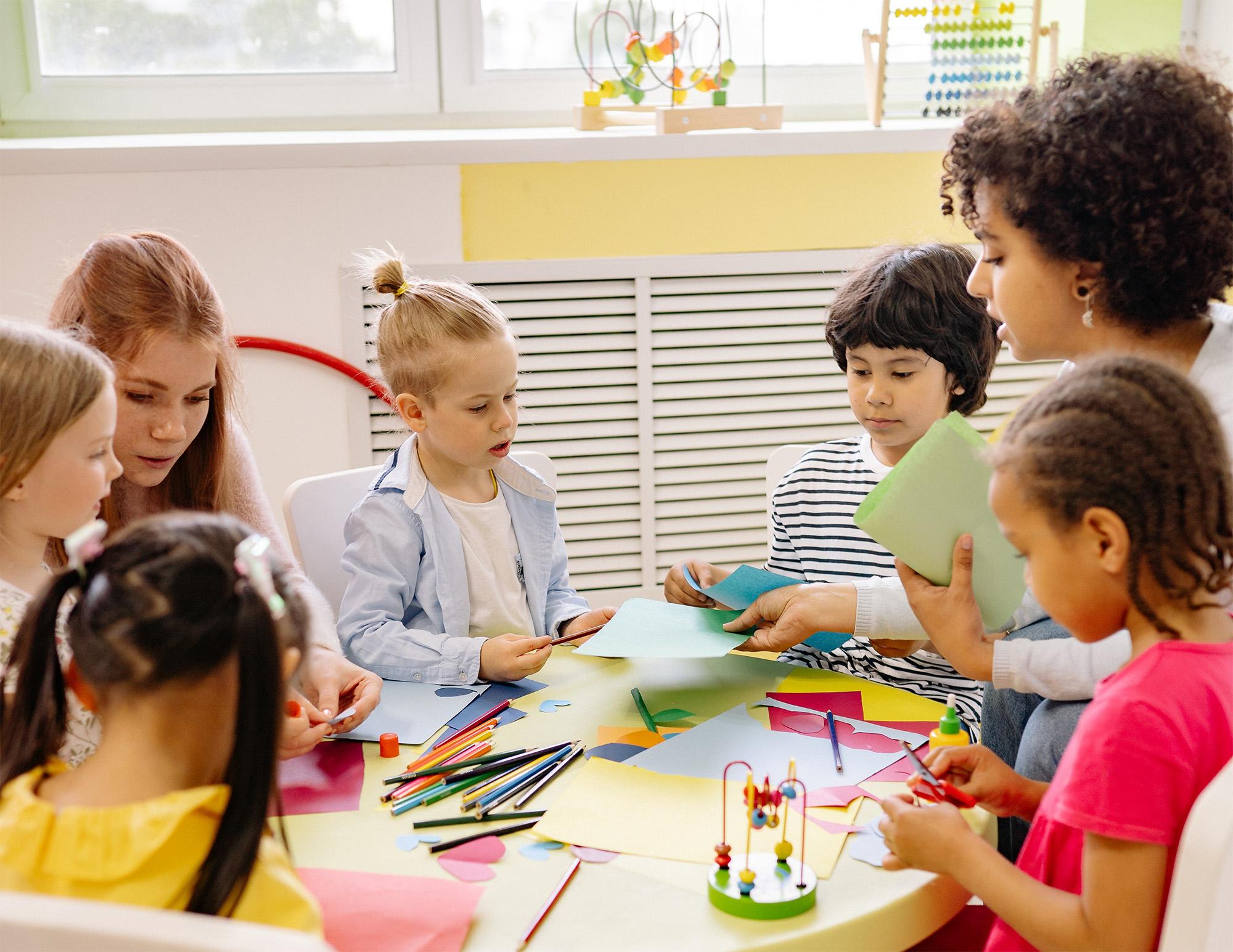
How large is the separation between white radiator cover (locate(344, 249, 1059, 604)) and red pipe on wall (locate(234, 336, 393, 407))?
0.24 feet

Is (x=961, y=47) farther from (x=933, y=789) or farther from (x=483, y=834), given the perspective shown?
(x=483, y=834)

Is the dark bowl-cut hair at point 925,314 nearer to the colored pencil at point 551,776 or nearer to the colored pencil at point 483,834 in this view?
the colored pencil at point 551,776

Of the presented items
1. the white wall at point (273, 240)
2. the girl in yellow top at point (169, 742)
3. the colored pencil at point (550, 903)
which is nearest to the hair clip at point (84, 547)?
the girl in yellow top at point (169, 742)

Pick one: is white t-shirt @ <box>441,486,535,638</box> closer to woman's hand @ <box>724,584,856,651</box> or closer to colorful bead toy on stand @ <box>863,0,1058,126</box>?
woman's hand @ <box>724,584,856,651</box>

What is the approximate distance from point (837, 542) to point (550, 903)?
0.93 meters

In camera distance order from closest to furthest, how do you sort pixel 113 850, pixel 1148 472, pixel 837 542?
1. pixel 113 850
2. pixel 1148 472
3. pixel 837 542

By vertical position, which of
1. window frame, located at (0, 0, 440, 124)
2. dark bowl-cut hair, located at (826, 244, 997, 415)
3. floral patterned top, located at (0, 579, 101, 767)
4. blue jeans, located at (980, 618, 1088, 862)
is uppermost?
window frame, located at (0, 0, 440, 124)

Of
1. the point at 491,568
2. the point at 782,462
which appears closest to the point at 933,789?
the point at 491,568

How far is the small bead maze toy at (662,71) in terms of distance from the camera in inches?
101

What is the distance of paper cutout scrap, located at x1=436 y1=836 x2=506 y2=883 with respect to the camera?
0.93 metres

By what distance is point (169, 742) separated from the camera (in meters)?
0.79

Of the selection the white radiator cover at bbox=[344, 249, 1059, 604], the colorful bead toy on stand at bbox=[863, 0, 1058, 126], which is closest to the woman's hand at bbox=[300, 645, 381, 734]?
the white radiator cover at bbox=[344, 249, 1059, 604]

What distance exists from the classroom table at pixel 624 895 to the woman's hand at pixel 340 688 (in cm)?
8

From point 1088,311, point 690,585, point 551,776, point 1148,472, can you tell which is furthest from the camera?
point 690,585
